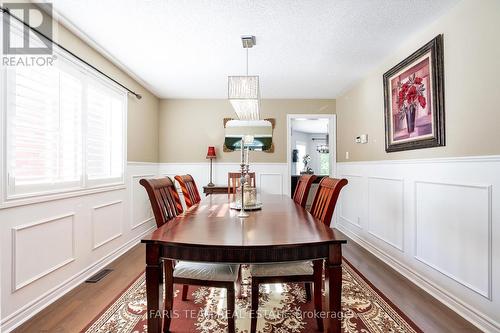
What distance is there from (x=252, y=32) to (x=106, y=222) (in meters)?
2.59

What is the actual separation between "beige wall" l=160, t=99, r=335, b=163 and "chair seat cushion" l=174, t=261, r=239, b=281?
3.15 metres

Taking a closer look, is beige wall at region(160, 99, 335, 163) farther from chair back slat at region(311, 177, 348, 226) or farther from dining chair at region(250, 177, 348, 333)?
dining chair at region(250, 177, 348, 333)

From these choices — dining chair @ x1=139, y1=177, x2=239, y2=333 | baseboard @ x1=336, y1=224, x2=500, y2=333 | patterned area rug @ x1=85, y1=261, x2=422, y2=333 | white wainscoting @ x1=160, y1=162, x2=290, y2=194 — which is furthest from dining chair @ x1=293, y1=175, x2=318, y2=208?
white wainscoting @ x1=160, y1=162, x2=290, y2=194

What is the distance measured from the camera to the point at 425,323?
69.1 inches

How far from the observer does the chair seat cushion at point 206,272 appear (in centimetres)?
148

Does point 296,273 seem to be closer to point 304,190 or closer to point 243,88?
point 304,190

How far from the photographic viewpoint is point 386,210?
293 centimetres

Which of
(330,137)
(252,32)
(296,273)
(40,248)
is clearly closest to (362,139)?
(330,137)

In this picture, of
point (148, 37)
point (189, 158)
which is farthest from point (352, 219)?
point (148, 37)

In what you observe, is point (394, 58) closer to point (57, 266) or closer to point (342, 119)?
point (342, 119)

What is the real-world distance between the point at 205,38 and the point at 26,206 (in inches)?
81.1

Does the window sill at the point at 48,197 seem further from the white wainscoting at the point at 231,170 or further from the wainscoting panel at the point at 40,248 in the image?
the white wainscoting at the point at 231,170

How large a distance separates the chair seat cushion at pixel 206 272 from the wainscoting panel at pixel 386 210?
→ 6.67 ft

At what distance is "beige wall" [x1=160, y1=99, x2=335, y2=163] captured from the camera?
4.62 meters
